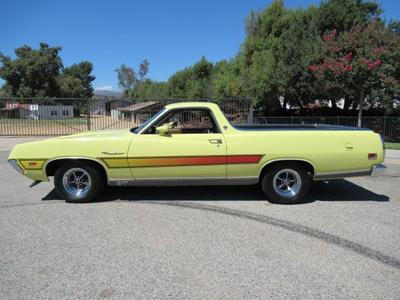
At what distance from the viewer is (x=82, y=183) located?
18.3 feet

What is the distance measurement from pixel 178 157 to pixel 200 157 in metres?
0.36

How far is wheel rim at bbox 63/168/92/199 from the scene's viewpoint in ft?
18.0

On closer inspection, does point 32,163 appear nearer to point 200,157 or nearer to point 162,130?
point 162,130

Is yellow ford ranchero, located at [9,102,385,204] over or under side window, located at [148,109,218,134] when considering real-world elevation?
under

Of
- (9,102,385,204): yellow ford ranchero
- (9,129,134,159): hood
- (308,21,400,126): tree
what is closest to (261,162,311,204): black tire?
(9,102,385,204): yellow ford ranchero

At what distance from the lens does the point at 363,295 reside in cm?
293

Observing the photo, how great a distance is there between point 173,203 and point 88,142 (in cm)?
175

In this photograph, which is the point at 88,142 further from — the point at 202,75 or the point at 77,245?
the point at 202,75

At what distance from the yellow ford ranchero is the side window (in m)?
0.07

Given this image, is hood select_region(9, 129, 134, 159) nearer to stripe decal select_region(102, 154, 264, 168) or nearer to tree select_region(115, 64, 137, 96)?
stripe decal select_region(102, 154, 264, 168)

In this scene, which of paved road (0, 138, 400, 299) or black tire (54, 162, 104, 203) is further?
Answer: black tire (54, 162, 104, 203)

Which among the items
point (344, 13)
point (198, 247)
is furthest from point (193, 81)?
point (198, 247)

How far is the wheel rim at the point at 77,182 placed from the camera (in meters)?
5.49

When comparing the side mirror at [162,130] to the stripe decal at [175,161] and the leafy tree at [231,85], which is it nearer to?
the stripe decal at [175,161]
